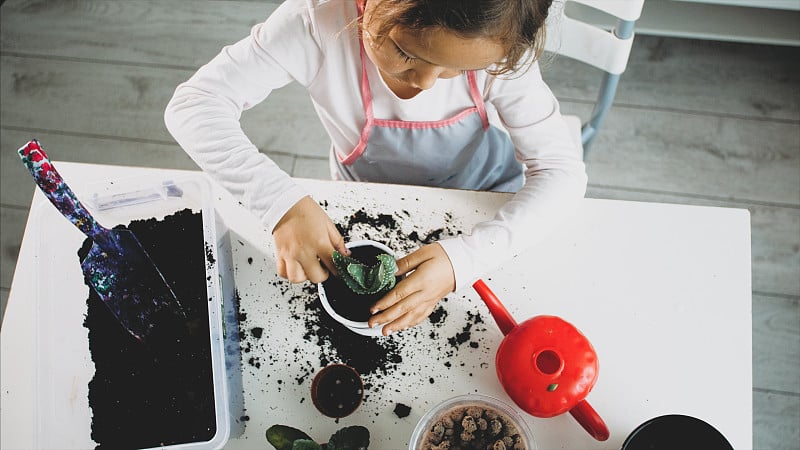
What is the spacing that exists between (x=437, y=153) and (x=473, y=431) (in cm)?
46

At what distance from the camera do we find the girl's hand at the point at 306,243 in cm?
84

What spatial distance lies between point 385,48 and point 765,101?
136cm

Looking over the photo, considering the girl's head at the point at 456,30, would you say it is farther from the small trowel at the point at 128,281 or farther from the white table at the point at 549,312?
the small trowel at the point at 128,281

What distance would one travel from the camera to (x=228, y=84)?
0.94 metres

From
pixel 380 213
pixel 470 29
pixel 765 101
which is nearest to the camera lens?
pixel 470 29

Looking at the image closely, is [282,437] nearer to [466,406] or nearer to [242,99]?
[466,406]

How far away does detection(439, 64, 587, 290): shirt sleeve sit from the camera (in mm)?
861

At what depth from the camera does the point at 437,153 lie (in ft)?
3.49

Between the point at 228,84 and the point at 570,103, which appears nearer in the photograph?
the point at 228,84

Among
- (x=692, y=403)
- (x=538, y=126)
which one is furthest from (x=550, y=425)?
(x=538, y=126)

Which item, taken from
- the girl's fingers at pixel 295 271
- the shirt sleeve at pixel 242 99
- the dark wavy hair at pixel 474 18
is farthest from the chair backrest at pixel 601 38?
the girl's fingers at pixel 295 271

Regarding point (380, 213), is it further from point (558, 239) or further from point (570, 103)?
point (570, 103)

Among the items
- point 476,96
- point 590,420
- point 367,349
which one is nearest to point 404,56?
point 476,96

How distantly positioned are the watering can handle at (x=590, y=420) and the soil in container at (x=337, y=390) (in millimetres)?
264
